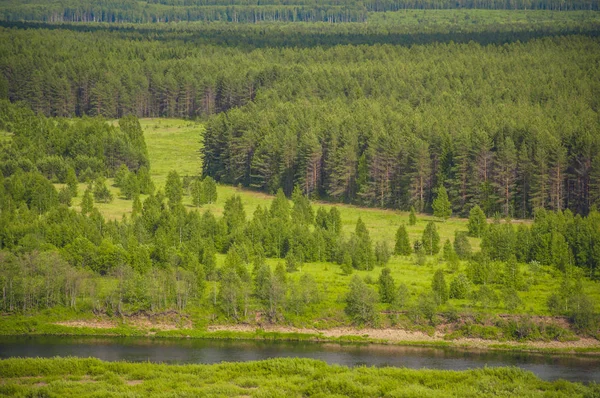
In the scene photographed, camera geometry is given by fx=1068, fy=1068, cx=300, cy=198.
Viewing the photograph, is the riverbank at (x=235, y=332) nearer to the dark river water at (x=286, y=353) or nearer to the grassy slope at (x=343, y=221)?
the dark river water at (x=286, y=353)

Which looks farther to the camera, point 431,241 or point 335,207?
point 335,207

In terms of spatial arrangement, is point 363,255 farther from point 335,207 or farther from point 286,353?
point 286,353

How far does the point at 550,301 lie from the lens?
84.4 m

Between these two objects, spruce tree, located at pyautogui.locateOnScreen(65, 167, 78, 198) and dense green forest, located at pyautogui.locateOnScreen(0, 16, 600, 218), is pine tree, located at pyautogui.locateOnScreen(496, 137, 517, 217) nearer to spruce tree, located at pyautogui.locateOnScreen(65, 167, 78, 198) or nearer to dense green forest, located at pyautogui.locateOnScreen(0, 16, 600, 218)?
dense green forest, located at pyautogui.locateOnScreen(0, 16, 600, 218)

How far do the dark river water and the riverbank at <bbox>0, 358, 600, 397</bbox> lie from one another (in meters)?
7.98

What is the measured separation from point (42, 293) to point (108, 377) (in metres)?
24.3

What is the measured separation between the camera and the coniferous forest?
85.9m

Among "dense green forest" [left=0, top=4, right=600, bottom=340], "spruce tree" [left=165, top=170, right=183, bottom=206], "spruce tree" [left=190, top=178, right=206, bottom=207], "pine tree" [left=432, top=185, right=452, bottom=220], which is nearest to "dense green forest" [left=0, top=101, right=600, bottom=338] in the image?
"dense green forest" [left=0, top=4, right=600, bottom=340]

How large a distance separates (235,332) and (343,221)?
39874mm

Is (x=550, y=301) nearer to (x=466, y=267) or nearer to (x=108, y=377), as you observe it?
(x=466, y=267)

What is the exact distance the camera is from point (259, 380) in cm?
6394

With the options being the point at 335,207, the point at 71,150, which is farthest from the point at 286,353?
the point at 71,150

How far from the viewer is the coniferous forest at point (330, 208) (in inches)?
3381

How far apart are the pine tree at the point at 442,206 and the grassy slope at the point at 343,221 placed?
107 centimetres
